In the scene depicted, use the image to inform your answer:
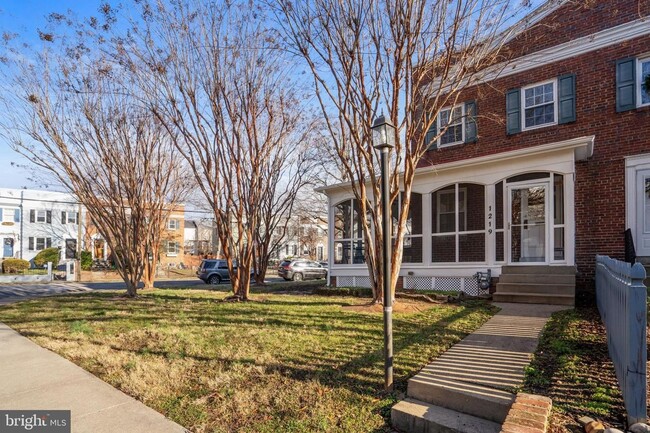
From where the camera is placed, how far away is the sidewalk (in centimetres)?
319

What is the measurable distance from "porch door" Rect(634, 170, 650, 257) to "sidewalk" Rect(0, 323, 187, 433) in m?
10.4

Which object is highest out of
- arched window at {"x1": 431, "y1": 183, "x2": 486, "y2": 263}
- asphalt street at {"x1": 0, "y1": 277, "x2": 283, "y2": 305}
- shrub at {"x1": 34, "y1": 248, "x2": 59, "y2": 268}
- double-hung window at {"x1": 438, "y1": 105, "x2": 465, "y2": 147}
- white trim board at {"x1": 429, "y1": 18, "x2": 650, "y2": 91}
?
white trim board at {"x1": 429, "y1": 18, "x2": 650, "y2": 91}

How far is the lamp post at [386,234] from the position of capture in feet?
12.1

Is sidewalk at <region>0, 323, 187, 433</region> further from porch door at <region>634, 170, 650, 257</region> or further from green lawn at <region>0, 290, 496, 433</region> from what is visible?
porch door at <region>634, 170, 650, 257</region>

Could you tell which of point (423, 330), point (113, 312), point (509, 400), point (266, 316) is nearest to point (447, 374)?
point (509, 400)

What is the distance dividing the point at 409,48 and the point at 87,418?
6830 mm

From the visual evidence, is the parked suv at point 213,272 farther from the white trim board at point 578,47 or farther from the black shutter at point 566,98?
the black shutter at point 566,98

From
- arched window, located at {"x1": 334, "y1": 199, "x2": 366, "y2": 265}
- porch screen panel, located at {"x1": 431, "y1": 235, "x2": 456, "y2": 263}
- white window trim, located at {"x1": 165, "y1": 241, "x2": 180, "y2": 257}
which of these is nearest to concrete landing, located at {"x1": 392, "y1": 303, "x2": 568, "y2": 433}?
porch screen panel, located at {"x1": 431, "y1": 235, "x2": 456, "y2": 263}

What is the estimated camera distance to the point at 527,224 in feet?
34.2

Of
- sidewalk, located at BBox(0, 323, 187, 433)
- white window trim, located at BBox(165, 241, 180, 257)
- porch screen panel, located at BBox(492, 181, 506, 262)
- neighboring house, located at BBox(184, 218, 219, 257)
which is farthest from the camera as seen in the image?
neighboring house, located at BBox(184, 218, 219, 257)

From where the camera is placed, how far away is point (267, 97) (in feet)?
32.4

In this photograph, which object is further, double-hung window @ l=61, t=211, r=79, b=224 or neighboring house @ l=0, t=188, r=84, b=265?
double-hung window @ l=61, t=211, r=79, b=224

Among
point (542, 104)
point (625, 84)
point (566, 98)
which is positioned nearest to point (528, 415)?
point (625, 84)

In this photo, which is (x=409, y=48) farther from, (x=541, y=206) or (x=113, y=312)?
(x=113, y=312)
